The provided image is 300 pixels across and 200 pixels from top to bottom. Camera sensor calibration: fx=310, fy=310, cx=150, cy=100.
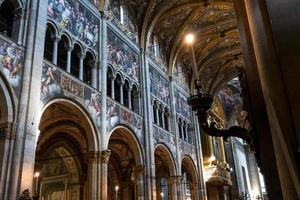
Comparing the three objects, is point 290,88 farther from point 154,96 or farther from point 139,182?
point 154,96

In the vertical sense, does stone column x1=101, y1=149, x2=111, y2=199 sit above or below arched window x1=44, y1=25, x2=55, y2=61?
below

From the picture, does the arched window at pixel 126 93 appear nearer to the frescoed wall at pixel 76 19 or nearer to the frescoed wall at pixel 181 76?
the frescoed wall at pixel 76 19

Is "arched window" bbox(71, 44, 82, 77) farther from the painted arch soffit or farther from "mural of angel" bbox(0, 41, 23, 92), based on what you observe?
the painted arch soffit

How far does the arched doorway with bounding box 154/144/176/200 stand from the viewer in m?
Result: 16.6

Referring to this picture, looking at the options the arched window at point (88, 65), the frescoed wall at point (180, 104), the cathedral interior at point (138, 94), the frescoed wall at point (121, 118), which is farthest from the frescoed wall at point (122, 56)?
the frescoed wall at point (180, 104)

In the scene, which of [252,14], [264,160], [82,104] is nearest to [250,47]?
[252,14]

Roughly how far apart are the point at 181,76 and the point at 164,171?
6.84m

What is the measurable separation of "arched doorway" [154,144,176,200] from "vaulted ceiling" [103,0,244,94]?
A: 5362 mm

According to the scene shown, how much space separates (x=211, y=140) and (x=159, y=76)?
941 centimetres

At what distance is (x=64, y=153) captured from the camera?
49.4 feet

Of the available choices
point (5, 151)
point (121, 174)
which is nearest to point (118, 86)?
point (121, 174)

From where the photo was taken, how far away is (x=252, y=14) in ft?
9.49

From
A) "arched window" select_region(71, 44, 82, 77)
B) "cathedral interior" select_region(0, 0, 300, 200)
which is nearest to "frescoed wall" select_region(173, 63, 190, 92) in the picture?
"cathedral interior" select_region(0, 0, 300, 200)

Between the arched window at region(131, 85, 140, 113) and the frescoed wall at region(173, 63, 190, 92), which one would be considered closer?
the arched window at region(131, 85, 140, 113)
